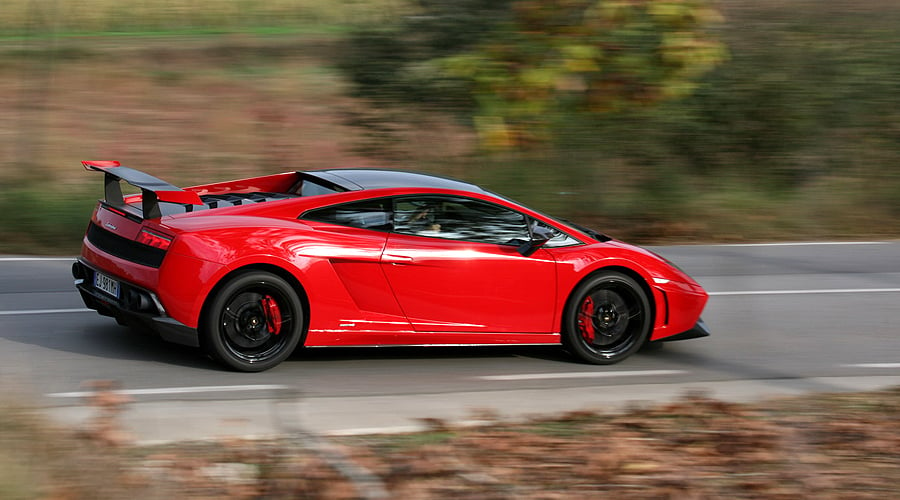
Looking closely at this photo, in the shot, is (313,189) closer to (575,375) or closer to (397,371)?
(397,371)

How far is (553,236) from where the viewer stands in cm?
801

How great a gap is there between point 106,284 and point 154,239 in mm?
561

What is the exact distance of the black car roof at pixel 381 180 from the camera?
7.74 metres

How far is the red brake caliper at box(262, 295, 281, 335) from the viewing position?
7.18m

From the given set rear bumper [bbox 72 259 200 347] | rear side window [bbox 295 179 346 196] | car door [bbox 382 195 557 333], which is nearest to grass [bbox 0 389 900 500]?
car door [bbox 382 195 557 333]

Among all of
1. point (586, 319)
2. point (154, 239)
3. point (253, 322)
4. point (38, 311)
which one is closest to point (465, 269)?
point (586, 319)

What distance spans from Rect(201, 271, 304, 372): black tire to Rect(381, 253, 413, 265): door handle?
0.64m

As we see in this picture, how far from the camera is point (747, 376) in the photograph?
8.03 m

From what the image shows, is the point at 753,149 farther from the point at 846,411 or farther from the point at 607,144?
the point at 846,411

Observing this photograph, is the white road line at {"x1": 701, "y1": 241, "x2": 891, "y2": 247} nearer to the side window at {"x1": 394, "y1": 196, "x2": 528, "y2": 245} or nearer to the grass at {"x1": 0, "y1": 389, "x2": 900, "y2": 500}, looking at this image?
the side window at {"x1": 394, "y1": 196, "x2": 528, "y2": 245}

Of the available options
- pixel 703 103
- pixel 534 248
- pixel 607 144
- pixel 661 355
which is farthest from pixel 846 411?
pixel 703 103

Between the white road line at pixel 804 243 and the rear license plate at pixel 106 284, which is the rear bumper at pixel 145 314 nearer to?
the rear license plate at pixel 106 284

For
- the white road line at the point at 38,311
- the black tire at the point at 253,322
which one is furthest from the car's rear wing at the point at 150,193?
the white road line at the point at 38,311

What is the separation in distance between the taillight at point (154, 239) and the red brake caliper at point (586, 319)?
2926 mm
